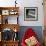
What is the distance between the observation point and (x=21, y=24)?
6.10 m

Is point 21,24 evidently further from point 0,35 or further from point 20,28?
point 0,35

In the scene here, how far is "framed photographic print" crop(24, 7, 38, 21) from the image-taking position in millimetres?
6094

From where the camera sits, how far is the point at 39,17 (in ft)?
20.1

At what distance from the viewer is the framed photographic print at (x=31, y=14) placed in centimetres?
609

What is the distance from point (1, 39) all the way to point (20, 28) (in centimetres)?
84

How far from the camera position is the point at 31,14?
612 centimetres

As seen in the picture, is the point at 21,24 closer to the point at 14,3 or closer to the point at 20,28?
the point at 20,28

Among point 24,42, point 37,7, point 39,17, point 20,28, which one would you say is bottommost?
point 24,42

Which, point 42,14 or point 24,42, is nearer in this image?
point 24,42

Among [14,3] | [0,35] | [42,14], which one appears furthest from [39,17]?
[0,35]

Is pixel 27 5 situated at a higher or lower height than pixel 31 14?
higher

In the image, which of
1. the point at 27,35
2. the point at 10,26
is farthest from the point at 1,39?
the point at 27,35

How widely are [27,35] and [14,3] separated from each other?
4.39 feet

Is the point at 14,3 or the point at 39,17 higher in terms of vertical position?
the point at 14,3
